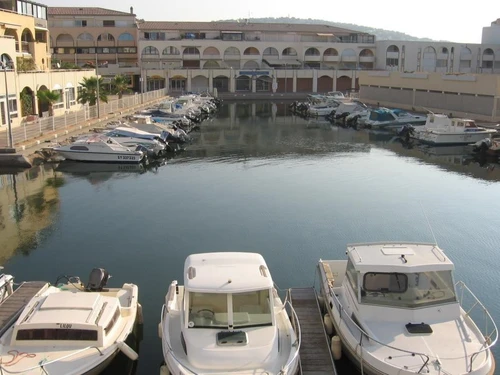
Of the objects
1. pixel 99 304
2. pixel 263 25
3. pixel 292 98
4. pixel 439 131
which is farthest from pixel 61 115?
pixel 263 25

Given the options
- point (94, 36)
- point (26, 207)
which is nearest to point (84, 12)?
point (94, 36)

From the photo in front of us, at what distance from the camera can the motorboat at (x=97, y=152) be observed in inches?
1523

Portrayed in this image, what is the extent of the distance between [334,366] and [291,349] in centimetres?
148

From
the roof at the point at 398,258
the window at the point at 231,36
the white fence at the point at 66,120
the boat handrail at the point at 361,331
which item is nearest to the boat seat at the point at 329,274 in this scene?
the boat handrail at the point at 361,331

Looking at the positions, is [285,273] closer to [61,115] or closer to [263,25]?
[61,115]

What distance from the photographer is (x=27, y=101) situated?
46.6 m

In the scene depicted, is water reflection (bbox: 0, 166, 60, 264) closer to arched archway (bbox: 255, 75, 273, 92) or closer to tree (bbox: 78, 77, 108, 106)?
tree (bbox: 78, 77, 108, 106)

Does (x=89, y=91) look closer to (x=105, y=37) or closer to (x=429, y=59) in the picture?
(x=105, y=37)

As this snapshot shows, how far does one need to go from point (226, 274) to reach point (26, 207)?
18413 mm

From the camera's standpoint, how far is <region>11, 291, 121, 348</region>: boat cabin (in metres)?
12.1

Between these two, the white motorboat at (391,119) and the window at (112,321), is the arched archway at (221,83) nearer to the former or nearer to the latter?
the white motorboat at (391,119)

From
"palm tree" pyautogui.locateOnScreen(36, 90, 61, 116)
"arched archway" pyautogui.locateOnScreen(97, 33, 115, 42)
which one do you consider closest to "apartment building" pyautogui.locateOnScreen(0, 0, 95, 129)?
"palm tree" pyautogui.locateOnScreen(36, 90, 61, 116)

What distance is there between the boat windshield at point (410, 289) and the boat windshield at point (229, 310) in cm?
263

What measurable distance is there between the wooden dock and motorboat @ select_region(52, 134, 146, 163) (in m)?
25.1
